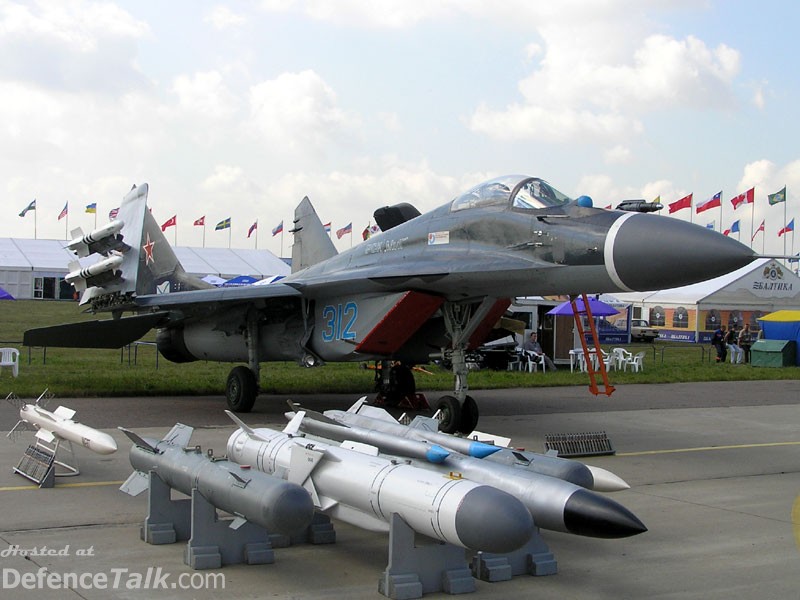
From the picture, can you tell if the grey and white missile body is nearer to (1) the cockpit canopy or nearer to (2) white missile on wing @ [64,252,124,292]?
(1) the cockpit canopy

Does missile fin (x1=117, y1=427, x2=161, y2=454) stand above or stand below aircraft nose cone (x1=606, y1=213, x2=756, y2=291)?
below

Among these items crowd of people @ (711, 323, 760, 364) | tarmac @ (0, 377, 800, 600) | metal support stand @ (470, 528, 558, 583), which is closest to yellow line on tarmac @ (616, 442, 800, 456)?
tarmac @ (0, 377, 800, 600)

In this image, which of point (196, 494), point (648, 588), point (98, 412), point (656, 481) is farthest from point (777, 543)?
point (98, 412)

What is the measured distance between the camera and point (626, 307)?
40.4 meters

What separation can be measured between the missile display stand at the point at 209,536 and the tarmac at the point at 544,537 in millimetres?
88

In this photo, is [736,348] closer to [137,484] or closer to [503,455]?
[503,455]

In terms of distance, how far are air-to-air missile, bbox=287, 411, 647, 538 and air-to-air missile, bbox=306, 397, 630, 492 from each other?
0.24 metres

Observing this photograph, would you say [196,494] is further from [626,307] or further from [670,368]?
[626,307]

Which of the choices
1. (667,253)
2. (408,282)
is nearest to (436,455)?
(667,253)

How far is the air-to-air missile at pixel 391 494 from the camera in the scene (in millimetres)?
5098

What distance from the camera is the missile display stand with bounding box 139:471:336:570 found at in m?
5.85

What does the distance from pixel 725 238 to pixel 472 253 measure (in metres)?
3.20

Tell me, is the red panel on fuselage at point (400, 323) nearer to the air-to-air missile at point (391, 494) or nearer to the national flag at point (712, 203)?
the air-to-air missile at point (391, 494)

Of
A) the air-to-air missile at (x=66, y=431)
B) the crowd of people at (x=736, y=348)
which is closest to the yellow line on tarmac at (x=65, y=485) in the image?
the air-to-air missile at (x=66, y=431)
